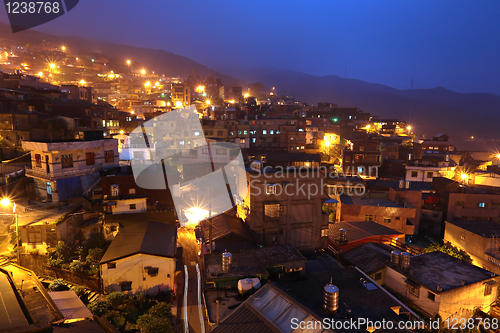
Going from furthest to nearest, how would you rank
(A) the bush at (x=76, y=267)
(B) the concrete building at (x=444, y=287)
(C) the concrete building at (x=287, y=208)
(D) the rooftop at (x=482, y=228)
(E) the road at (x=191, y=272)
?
(D) the rooftop at (x=482, y=228) → (C) the concrete building at (x=287, y=208) → (A) the bush at (x=76, y=267) → (B) the concrete building at (x=444, y=287) → (E) the road at (x=191, y=272)

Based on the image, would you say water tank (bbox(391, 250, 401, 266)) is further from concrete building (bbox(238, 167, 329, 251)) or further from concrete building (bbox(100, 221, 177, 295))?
concrete building (bbox(100, 221, 177, 295))

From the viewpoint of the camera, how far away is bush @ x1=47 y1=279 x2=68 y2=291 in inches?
606

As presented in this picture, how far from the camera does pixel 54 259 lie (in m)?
17.9

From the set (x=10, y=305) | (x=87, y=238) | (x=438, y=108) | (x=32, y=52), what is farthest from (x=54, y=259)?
(x=438, y=108)

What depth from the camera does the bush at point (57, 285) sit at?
15398mm

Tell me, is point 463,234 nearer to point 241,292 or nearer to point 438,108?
point 241,292

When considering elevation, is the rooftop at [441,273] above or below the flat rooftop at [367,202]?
below

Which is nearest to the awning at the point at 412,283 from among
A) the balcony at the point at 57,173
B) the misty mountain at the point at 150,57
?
the balcony at the point at 57,173

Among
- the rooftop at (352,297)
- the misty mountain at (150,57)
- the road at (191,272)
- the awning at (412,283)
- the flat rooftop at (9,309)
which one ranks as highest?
the misty mountain at (150,57)

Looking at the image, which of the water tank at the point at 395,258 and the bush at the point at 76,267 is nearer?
the water tank at the point at 395,258

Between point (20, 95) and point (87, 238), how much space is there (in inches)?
1149

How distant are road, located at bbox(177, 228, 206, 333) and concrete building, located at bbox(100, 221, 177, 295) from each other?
1.37 meters

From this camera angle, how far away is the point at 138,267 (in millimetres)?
16359

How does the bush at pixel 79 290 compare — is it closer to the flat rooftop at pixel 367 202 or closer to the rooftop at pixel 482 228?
the flat rooftop at pixel 367 202
